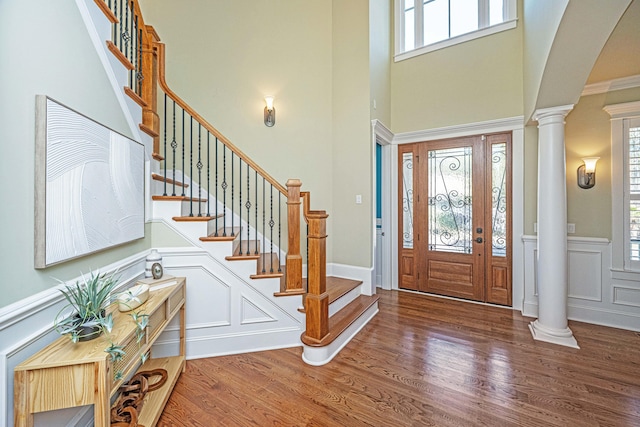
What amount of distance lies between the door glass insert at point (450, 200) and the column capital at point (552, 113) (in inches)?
40.7

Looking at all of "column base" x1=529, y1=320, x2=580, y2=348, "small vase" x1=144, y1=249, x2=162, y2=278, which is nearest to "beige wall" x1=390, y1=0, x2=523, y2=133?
"column base" x1=529, y1=320, x2=580, y2=348

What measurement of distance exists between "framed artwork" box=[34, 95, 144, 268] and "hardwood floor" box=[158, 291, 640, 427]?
1.24 metres

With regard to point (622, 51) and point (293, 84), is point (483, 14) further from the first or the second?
point (293, 84)

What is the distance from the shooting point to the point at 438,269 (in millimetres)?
4070

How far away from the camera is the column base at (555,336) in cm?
269

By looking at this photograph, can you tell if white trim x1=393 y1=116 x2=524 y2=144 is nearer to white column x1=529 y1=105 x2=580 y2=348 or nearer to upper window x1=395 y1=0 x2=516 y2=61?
white column x1=529 y1=105 x2=580 y2=348

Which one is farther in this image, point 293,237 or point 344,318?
point 344,318

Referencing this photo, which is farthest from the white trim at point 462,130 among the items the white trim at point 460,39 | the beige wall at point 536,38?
the white trim at point 460,39

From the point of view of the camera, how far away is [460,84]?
152 inches

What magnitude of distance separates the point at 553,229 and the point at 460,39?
2841 millimetres

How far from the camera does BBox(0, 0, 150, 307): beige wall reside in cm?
109

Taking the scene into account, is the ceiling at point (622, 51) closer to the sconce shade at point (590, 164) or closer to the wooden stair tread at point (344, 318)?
the sconce shade at point (590, 164)

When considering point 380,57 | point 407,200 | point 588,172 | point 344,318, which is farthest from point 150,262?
point 588,172

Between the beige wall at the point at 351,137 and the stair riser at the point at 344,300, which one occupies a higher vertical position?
the beige wall at the point at 351,137
